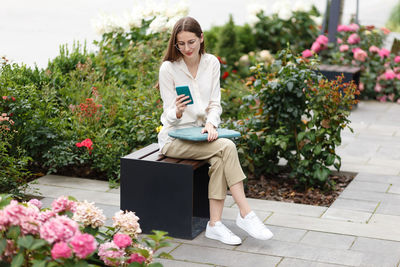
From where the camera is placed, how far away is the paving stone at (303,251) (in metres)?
3.56

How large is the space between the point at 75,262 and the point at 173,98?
1757 mm

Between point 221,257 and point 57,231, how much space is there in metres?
1.42

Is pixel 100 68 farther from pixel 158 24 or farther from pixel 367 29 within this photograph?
pixel 367 29

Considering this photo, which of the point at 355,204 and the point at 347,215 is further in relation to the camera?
the point at 355,204

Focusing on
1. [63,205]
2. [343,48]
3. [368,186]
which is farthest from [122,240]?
[343,48]

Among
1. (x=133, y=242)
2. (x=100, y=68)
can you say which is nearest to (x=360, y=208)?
(x=133, y=242)

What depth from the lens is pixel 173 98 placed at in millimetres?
4012

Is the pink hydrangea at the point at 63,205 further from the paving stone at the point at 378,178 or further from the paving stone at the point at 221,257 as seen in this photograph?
the paving stone at the point at 378,178

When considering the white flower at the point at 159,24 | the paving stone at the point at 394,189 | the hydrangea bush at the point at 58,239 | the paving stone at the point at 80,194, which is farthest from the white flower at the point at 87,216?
the white flower at the point at 159,24

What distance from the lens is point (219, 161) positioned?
3.83 metres

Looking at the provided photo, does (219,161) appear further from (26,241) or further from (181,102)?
(26,241)

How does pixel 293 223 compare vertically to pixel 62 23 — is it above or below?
below

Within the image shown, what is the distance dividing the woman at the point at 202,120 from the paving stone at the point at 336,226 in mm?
465

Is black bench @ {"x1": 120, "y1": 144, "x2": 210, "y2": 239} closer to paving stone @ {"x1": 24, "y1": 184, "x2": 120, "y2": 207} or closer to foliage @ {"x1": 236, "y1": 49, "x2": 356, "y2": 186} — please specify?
paving stone @ {"x1": 24, "y1": 184, "x2": 120, "y2": 207}
